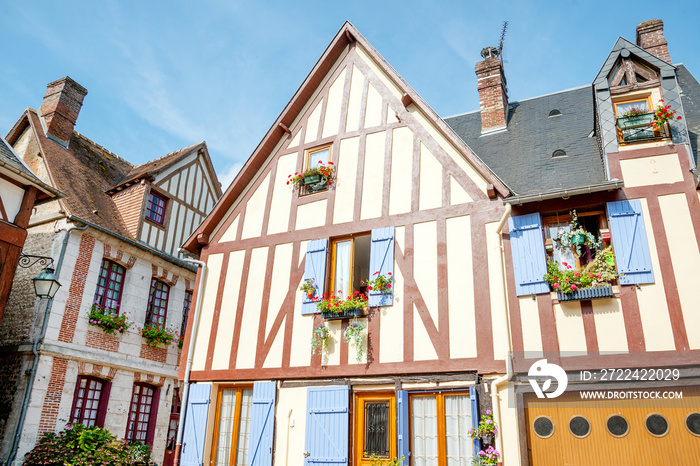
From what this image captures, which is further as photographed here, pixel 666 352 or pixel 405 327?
pixel 405 327

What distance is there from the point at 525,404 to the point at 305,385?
10.2 feet

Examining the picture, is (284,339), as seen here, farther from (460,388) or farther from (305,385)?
(460,388)

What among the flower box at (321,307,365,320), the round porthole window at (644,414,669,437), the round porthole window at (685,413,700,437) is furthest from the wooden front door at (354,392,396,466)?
the round porthole window at (685,413,700,437)

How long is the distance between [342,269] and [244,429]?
2859 millimetres

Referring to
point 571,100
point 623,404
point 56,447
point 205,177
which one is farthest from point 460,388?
point 205,177

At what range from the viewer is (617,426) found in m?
6.14

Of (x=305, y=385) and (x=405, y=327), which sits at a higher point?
(x=405, y=327)

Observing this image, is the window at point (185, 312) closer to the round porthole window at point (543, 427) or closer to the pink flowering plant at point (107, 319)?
the pink flowering plant at point (107, 319)

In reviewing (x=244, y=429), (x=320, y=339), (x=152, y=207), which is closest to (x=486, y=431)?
(x=320, y=339)

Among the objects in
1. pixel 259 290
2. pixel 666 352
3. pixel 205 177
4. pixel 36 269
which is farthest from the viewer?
pixel 205 177

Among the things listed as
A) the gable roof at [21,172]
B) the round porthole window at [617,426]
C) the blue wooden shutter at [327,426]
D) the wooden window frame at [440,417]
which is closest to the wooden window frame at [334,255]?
the blue wooden shutter at [327,426]

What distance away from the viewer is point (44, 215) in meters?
11.5

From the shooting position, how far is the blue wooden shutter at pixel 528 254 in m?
6.91

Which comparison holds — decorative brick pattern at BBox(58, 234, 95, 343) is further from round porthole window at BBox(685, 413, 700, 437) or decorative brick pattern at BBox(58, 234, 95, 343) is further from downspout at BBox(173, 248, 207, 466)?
round porthole window at BBox(685, 413, 700, 437)
